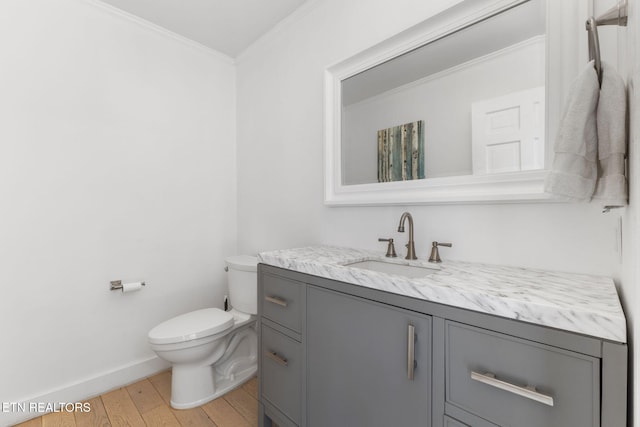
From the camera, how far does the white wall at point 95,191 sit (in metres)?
1.65

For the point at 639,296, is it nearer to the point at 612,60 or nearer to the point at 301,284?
the point at 612,60

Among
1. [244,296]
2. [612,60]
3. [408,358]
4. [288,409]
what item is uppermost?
[612,60]

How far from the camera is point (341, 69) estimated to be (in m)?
1.71

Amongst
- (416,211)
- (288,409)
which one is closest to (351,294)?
(416,211)

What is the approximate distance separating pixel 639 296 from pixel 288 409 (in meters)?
1.32

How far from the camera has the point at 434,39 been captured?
1330 mm

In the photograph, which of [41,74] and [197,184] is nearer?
[41,74]

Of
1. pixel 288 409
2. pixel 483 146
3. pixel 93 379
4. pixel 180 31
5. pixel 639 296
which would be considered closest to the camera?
pixel 639 296

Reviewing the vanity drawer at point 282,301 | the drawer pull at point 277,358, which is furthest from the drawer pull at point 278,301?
the drawer pull at point 277,358

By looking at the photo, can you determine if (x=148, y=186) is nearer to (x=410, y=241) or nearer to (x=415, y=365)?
(x=410, y=241)

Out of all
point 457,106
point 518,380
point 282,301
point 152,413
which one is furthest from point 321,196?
point 152,413

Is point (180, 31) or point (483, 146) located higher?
point (180, 31)

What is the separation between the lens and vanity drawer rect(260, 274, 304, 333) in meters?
1.29

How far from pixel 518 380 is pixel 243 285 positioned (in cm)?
166
